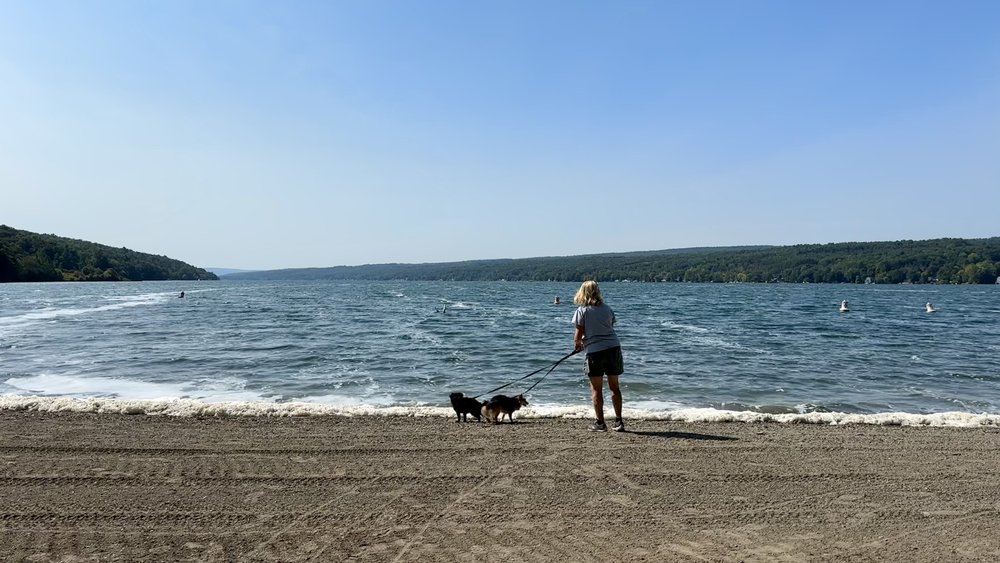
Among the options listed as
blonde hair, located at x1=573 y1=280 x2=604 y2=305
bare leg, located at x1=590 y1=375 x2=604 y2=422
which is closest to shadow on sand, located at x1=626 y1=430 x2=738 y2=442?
bare leg, located at x1=590 y1=375 x2=604 y2=422

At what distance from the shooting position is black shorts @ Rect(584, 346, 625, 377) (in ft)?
27.2

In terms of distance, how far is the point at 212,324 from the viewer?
32156 mm

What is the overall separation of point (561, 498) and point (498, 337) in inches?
817

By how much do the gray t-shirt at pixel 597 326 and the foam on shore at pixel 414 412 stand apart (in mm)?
1718

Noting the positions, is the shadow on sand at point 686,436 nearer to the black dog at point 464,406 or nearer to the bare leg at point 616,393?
the bare leg at point 616,393

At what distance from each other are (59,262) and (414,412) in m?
177

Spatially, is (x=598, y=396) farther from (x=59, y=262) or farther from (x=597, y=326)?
(x=59, y=262)

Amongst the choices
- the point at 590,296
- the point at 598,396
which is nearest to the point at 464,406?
the point at 598,396

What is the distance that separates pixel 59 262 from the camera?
14662 cm

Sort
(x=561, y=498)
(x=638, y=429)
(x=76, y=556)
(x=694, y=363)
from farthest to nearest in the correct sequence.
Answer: (x=694, y=363)
(x=638, y=429)
(x=561, y=498)
(x=76, y=556)

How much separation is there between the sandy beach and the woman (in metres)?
0.55

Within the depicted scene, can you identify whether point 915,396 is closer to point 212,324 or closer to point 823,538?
point 823,538

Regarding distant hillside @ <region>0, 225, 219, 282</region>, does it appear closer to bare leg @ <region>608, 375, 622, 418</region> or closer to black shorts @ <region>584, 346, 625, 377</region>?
black shorts @ <region>584, 346, 625, 377</region>

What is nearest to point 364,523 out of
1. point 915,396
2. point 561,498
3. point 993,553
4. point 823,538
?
point 561,498
